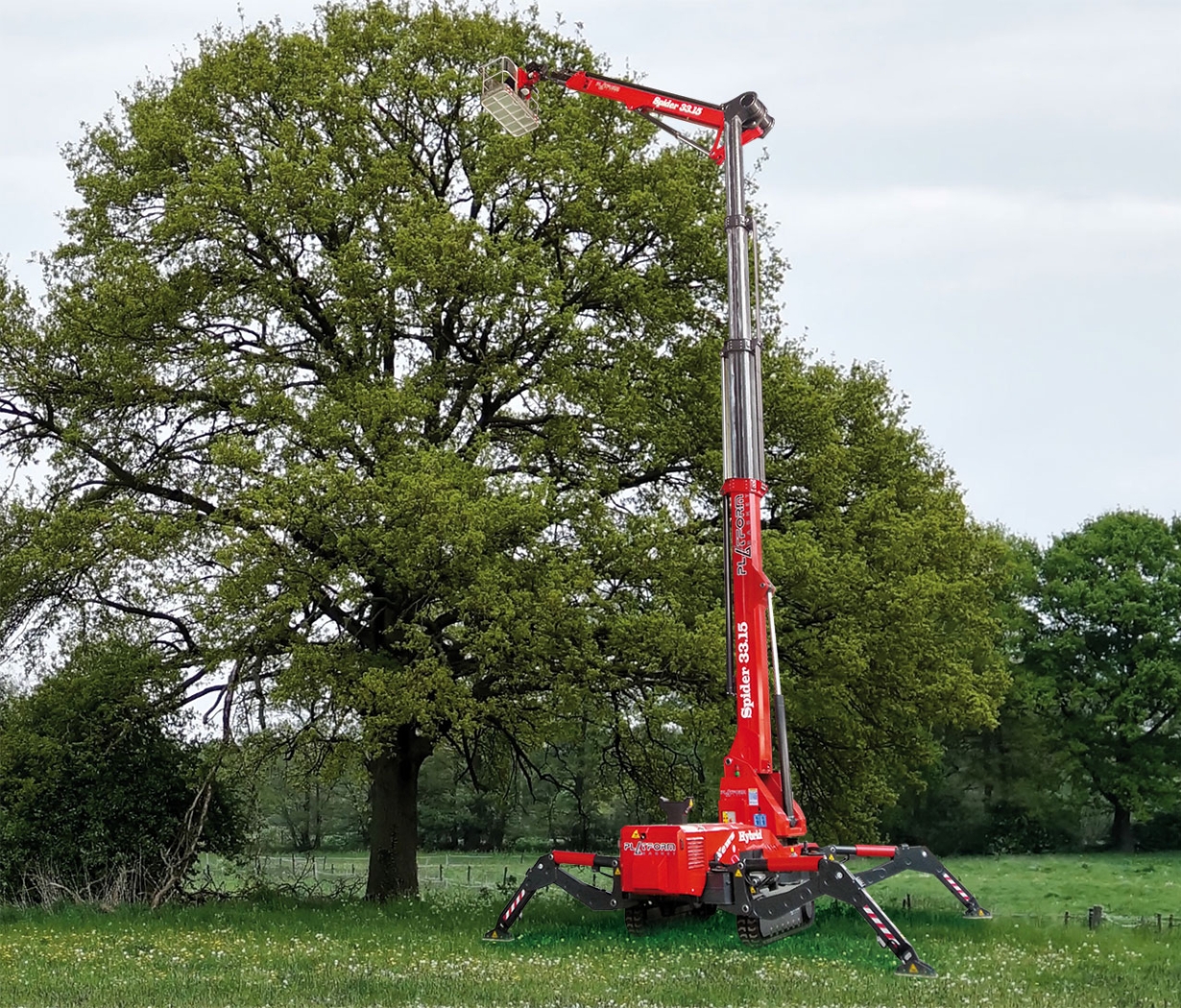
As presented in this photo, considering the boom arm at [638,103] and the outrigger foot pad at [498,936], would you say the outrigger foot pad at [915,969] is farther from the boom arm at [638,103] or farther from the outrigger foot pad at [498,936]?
the boom arm at [638,103]

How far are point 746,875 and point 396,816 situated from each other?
9.59m

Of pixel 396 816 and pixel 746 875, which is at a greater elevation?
pixel 396 816

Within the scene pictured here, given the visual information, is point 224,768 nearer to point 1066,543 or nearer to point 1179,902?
point 1179,902

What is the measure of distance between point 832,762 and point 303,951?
1039 cm

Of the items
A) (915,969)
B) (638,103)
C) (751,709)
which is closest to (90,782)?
(751,709)

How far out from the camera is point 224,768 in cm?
1972

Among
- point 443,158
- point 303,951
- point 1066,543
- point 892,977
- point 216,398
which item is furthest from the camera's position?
point 1066,543

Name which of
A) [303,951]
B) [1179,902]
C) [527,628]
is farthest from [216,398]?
[1179,902]

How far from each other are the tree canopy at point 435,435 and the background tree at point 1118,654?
96.9 feet

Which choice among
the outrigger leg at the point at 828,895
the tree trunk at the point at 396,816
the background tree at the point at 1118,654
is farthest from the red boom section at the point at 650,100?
the background tree at the point at 1118,654

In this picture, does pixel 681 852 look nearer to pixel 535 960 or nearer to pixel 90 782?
pixel 535 960

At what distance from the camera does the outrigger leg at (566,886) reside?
14969 mm

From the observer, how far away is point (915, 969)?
12320mm

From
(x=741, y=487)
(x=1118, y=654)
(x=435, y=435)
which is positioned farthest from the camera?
(x=1118, y=654)
